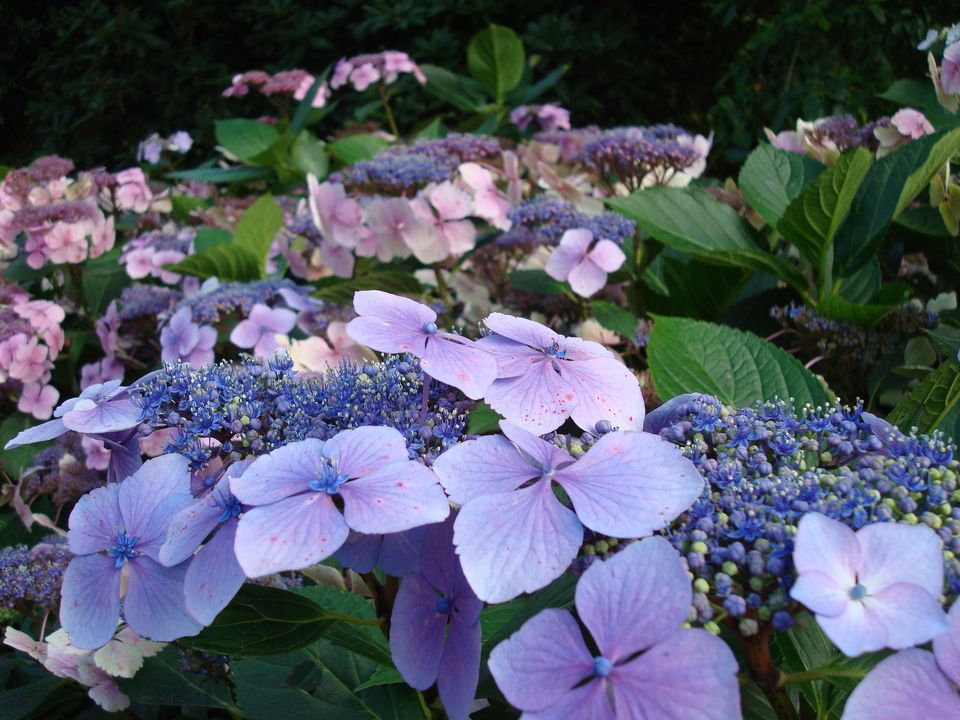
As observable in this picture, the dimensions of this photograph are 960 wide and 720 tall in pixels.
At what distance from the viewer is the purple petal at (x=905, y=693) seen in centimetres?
37

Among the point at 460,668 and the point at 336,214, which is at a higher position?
the point at 460,668

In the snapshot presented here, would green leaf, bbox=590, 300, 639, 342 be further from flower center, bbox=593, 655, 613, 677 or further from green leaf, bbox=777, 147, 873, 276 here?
flower center, bbox=593, 655, 613, 677

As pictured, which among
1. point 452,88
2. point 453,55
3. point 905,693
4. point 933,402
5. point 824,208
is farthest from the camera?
point 453,55

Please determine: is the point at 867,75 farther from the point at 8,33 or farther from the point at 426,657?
the point at 8,33

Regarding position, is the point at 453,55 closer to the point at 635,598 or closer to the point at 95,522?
the point at 95,522

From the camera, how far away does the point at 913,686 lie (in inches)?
14.8

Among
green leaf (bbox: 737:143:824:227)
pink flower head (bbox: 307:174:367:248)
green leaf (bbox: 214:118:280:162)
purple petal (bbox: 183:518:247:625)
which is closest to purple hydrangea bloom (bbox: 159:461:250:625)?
purple petal (bbox: 183:518:247:625)

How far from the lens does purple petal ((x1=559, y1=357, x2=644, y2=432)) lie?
55 centimetres

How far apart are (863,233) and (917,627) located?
2.76 feet

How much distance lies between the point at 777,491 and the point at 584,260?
0.87 metres

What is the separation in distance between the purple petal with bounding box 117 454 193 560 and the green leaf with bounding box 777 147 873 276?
819 mm

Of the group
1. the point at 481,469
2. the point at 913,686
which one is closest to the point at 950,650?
the point at 913,686

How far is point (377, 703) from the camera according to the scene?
0.67 m

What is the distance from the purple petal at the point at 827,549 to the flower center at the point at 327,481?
23cm
